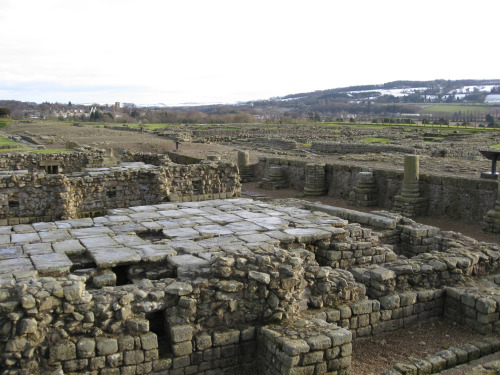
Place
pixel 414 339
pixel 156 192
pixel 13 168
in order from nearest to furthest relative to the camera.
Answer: pixel 414 339 < pixel 156 192 < pixel 13 168

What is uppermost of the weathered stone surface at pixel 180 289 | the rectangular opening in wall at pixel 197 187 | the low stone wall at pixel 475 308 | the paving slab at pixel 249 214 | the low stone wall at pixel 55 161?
the low stone wall at pixel 55 161

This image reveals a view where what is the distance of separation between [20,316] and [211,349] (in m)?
2.23

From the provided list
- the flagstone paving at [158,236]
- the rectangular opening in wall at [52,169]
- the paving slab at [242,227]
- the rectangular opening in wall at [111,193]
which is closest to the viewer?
the flagstone paving at [158,236]

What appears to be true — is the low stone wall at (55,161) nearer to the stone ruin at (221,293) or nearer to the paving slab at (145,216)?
the paving slab at (145,216)

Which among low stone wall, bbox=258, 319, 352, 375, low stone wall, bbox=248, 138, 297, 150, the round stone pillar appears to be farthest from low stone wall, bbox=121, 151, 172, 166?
low stone wall, bbox=248, 138, 297, 150

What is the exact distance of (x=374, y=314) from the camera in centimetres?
735

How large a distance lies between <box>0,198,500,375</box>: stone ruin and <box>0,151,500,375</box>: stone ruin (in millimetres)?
16

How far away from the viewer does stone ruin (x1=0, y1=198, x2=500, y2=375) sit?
18.4ft

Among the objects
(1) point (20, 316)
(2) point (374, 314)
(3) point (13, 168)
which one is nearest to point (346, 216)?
(2) point (374, 314)

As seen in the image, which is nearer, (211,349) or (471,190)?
(211,349)

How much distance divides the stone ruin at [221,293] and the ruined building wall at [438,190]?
539 cm

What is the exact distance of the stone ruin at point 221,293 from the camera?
18.4 feet

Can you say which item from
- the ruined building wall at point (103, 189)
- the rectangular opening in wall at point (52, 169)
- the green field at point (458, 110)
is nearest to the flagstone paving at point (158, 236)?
the ruined building wall at point (103, 189)

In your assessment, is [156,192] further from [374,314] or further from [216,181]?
[374,314]
